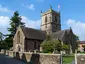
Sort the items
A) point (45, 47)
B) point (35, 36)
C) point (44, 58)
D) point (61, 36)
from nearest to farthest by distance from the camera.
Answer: point (44, 58), point (45, 47), point (61, 36), point (35, 36)

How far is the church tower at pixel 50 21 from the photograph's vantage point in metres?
65.9

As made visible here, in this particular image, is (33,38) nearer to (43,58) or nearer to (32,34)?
(32,34)

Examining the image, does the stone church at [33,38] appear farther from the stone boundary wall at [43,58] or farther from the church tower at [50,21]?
the stone boundary wall at [43,58]

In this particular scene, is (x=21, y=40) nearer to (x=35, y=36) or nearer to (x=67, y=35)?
(x=35, y=36)

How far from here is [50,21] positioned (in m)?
66.1

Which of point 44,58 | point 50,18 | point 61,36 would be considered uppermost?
point 50,18

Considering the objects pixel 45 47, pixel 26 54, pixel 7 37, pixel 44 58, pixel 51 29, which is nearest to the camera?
pixel 44 58

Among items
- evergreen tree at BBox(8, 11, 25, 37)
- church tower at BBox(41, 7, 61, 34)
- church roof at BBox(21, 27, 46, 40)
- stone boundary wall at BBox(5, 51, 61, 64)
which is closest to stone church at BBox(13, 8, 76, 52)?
church roof at BBox(21, 27, 46, 40)

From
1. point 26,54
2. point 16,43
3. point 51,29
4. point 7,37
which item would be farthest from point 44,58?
point 7,37

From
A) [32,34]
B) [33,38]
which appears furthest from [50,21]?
[33,38]

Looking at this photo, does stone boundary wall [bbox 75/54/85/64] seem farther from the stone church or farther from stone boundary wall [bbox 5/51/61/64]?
the stone church

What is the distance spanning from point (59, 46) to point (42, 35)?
17799 mm

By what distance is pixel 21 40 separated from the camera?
180 ft

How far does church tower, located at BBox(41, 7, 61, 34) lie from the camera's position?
2595 inches
